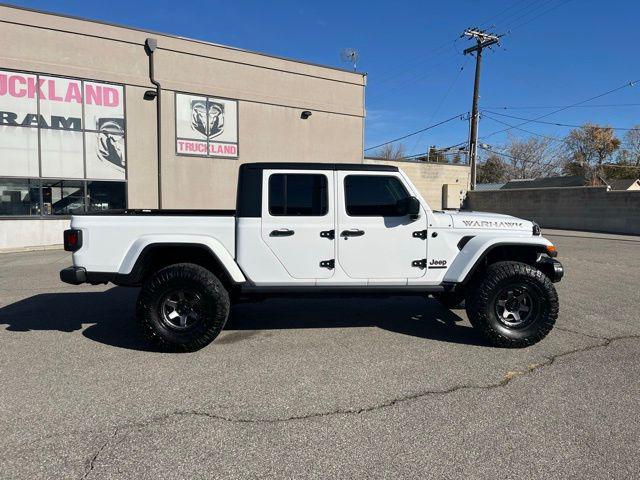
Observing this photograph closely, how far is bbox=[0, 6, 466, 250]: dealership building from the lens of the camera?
46.3 feet

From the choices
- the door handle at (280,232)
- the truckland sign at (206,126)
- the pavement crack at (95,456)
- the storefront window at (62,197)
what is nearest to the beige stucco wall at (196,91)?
the truckland sign at (206,126)

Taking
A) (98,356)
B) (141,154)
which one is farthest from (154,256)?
(141,154)

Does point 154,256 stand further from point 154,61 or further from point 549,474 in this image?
point 154,61

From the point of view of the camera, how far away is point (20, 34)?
13.9 metres

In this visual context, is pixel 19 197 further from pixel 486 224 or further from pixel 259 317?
pixel 486 224

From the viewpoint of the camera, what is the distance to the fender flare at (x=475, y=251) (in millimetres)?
4797

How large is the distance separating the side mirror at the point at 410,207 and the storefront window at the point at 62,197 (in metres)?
13.8

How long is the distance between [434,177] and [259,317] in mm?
24229

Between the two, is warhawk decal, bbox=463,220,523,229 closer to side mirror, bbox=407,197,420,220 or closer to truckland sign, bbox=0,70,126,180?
side mirror, bbox=407,197,420,220

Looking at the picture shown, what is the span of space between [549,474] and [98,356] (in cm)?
401

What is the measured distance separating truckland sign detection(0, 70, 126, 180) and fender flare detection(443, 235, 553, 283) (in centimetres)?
1391

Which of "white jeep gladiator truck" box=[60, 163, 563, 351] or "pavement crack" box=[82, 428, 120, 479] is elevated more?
"white jeep gladiator truck" box=[60, 163, 563, 351]

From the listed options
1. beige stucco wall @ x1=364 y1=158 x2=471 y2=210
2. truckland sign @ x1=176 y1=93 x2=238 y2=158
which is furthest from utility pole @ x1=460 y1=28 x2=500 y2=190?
truckland sign @ x1=176 y1=93 x2=238 y2=158

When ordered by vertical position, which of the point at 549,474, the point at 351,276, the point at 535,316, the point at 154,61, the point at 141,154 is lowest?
the point at 549,474
